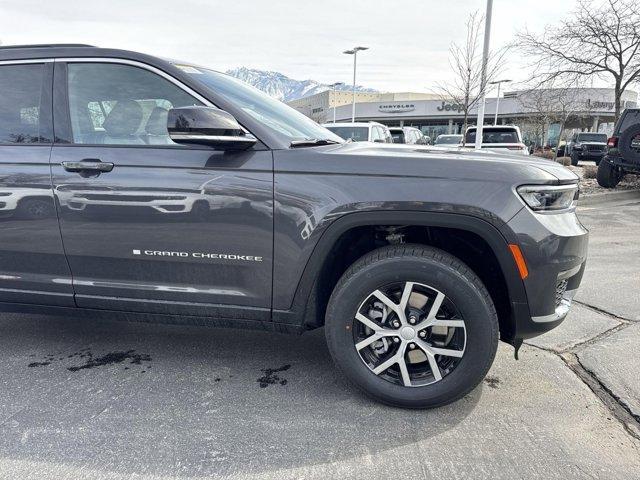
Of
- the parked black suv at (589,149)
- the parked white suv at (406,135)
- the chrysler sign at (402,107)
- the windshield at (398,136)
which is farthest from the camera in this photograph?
the chrysler sign at (402,107)

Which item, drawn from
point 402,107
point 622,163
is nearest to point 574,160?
point 622,163

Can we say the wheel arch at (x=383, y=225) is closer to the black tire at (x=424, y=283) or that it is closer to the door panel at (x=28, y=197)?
the black tire at (x=424, y=283)

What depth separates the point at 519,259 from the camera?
242cm

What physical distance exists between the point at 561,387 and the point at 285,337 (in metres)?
1.81

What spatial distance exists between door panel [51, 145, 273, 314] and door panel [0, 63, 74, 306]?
107 millimetres

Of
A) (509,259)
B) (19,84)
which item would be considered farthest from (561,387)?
(19,84)

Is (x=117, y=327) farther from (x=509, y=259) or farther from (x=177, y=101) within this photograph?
(x=509, y=259)

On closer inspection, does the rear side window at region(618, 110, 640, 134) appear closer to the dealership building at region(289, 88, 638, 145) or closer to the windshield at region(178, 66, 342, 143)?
the windshield at region(178, 66, 342, 143)

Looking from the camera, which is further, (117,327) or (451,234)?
(117,327)

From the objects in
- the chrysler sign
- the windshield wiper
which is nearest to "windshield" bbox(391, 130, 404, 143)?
the windshield wiper

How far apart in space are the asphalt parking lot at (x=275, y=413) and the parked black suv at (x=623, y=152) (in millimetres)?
8040

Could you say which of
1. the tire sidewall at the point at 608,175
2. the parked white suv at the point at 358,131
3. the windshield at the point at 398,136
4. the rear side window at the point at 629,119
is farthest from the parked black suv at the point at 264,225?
the windshield at the point at 398,136

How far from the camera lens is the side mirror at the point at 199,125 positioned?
245 centimetres

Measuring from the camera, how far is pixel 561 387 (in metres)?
2.92
